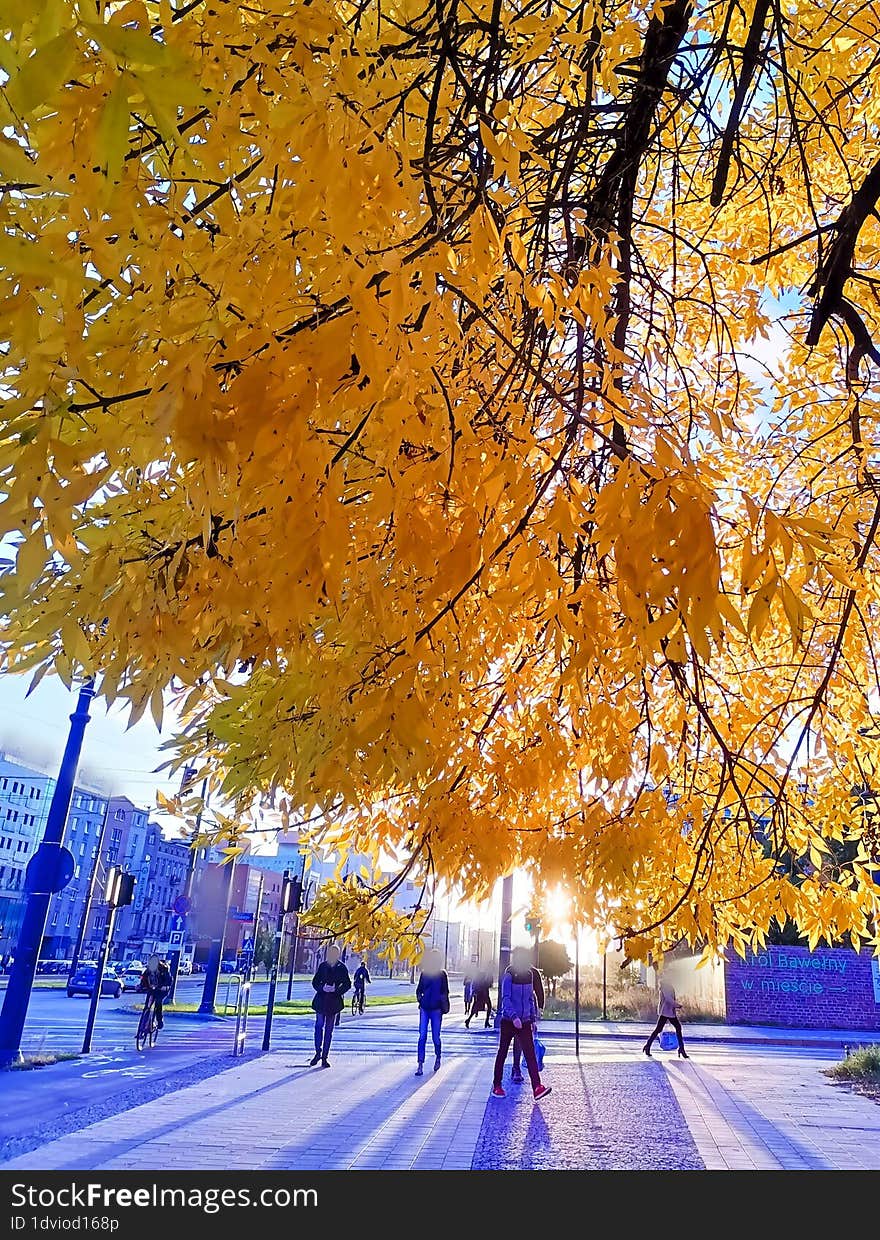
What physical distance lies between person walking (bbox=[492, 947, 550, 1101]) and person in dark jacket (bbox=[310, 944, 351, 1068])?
677mm

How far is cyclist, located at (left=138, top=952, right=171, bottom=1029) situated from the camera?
2.96 meters

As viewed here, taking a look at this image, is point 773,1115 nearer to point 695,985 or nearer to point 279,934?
point 695,985

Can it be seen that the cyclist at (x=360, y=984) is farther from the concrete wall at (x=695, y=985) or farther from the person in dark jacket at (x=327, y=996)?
the concrete wall at (x=695, y=985)

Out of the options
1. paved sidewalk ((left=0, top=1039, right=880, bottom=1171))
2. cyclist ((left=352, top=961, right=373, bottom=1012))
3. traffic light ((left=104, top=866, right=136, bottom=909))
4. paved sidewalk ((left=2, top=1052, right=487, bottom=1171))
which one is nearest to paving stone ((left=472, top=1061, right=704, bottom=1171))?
paved sidewalk ((left=0, top=1039, right=880, bottom=1171))

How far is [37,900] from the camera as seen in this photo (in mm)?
2637

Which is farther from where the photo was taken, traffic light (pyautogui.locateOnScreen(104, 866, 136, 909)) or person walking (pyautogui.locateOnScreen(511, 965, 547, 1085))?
person walking (pyautogui.locateOnScreen(511, 965, 547, 1085))

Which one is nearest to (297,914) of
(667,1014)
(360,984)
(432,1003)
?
(360,984)

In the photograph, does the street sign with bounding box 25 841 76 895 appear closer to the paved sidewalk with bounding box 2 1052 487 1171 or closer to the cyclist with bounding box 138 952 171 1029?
the cyclist with bounding box 138 952 171 1029

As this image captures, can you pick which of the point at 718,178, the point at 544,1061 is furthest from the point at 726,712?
the point at 544,1061

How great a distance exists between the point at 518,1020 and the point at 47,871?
1955mm

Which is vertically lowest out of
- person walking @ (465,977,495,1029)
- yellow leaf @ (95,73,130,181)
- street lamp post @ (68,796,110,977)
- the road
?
the road

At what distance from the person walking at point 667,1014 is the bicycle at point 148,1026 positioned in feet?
7.54

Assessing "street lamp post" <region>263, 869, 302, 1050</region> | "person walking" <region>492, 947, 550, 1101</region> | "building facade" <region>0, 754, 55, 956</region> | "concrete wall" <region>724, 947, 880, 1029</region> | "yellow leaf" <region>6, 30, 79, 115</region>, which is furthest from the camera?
"concrete wall" <region>724, 947, 880, 1029</region>
